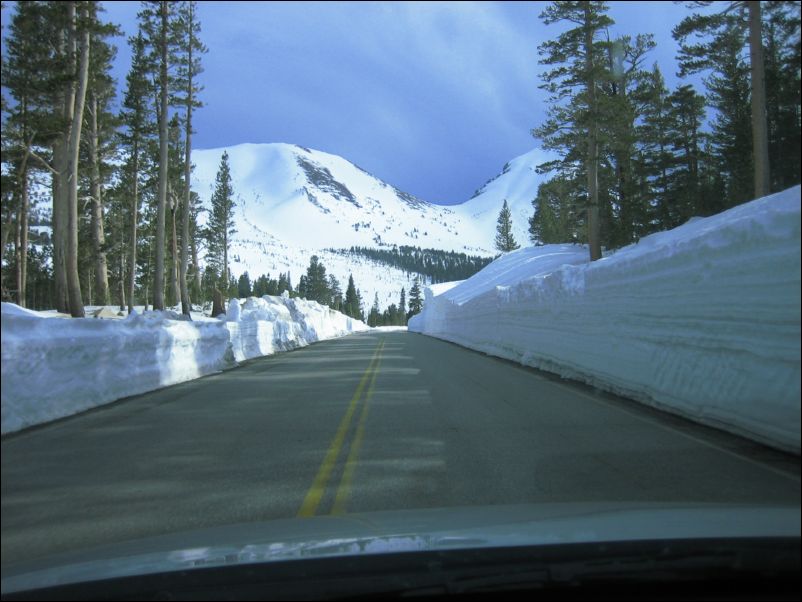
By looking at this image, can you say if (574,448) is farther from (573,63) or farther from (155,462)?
(573,63)

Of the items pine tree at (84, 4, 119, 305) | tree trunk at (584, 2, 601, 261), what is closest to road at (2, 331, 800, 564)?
pine tree at (84, 4, 119, 305)

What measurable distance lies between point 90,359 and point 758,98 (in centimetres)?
1981

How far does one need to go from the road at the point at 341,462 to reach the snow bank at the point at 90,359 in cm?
36

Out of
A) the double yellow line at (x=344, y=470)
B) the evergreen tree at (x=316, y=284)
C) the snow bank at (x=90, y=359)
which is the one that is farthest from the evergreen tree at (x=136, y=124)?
the evergreen tree at (x=316, y=284)

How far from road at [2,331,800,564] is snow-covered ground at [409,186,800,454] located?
40 cm

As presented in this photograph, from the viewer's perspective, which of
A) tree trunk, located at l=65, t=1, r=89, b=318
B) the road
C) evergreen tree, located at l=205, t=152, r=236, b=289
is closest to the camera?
the road

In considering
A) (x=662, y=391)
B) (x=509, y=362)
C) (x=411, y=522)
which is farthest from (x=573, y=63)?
(x=411, y=522)

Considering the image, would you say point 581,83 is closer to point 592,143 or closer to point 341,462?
point 592,143

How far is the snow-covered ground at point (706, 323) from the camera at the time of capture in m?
6.32

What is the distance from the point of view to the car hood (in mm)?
2930

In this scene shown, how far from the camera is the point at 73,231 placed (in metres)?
23.1

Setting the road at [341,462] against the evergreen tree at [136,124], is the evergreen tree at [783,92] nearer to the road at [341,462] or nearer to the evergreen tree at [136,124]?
the road at [341,462]

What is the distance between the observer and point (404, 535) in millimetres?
3275

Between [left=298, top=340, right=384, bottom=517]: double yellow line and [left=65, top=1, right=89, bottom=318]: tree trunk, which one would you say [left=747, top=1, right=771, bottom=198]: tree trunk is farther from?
[left=65, top=1, right=89, bottom=318]: tree trunk
